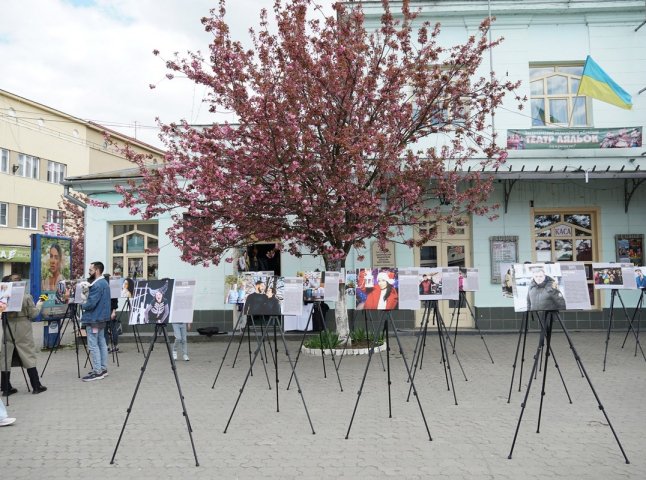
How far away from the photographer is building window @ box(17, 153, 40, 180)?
119ft

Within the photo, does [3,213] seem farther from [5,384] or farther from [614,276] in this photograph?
[614,276]

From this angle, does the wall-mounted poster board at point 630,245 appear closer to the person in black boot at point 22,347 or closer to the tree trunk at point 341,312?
the tree trunk at point 341,312

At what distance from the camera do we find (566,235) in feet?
50.0

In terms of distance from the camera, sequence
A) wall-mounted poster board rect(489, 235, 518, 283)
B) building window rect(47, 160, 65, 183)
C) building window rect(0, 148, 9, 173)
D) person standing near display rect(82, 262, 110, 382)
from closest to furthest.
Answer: person standing near display rect(82, 262, 110, 382), wall-mounted poster board rect(489, 235, 518, 283), building window rect(0, 148, 9, 173), building window rect(47, 160, 65, 183)

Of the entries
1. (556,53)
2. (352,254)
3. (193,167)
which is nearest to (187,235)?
(193,167)

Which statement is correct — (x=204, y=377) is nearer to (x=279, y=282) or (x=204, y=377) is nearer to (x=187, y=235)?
(x=279, y=282)

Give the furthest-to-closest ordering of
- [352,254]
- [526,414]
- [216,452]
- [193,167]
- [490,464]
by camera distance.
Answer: [352,254] < [193,167] < [526,414] < [216,452] < [490,464]

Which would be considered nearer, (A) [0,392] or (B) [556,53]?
(A) [0,392]

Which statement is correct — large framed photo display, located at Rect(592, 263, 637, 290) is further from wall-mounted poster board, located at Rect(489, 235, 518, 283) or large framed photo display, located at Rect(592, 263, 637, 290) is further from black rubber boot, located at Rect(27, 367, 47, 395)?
black rubber boot, located at Rect(27, 367, 47, 395)

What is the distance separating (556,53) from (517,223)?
5.05 meters

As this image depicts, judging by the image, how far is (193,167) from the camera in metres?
10.5

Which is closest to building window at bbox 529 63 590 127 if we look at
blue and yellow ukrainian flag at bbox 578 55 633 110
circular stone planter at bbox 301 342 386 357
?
blue and yellow ukrainian flag at bbox 578 55 633 110

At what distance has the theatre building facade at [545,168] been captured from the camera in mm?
14812

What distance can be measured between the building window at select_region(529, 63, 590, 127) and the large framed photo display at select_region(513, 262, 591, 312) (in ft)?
35.0
